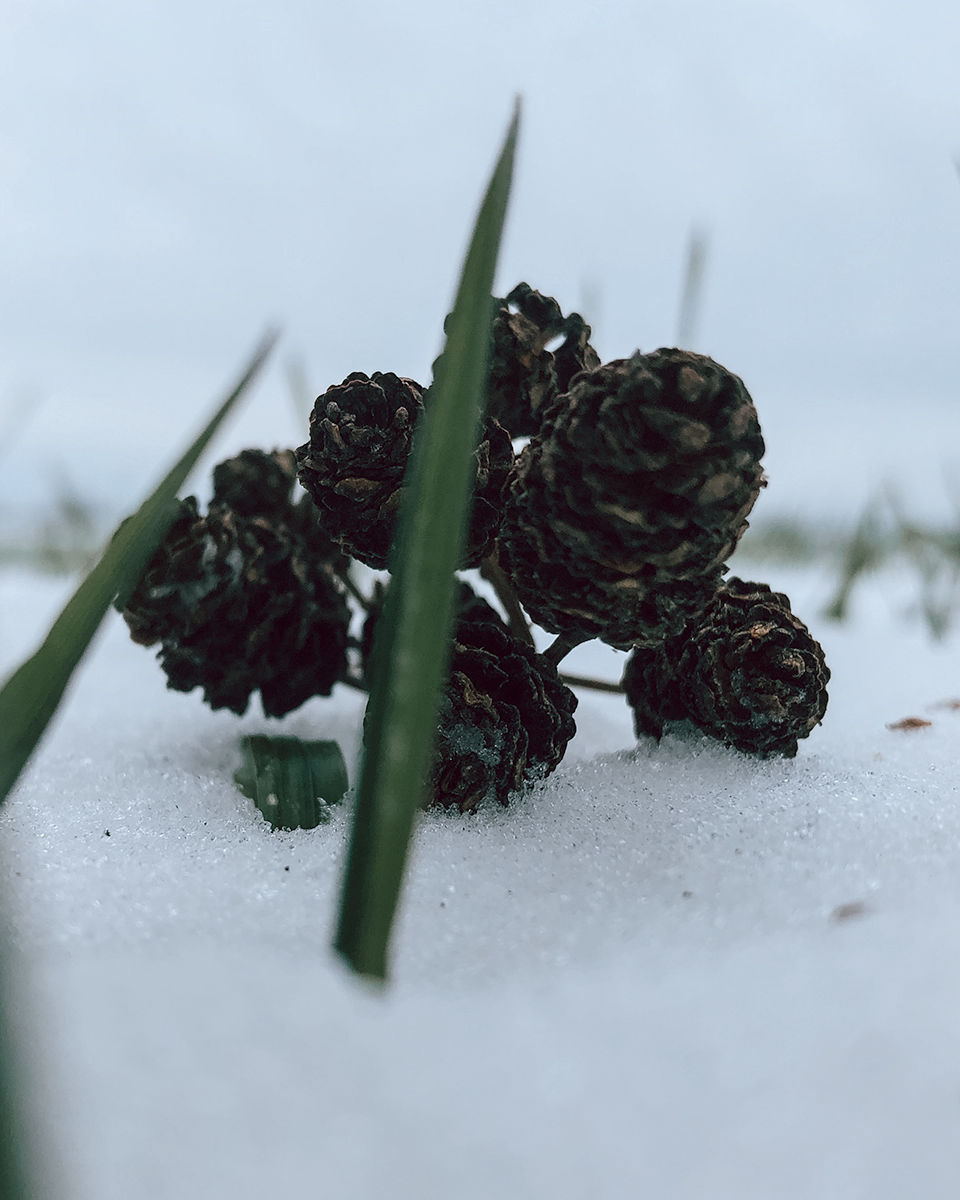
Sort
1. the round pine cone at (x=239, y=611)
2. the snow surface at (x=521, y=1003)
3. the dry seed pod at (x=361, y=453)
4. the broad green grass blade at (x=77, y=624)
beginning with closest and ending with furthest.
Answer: the snow surface at (x=521, y=1003) < the broad green grass blade at (x=77, y=624) < the dry seed pod at (x=361, y=453) < the round pine cone at (x=239, y=611)

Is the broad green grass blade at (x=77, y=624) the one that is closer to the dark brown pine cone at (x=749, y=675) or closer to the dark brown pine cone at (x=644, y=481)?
the dark brown pine cone at (x=644, y=481)

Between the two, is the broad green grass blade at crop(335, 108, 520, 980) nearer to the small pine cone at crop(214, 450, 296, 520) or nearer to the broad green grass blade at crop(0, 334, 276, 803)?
the broad green grass blade at crop(0, 334, 276, 803)

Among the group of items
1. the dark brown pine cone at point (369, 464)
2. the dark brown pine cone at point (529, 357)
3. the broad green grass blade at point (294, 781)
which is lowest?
the broad green grass blade at point (294, 781)

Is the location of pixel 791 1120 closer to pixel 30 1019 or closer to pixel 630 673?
pixel 30 1019

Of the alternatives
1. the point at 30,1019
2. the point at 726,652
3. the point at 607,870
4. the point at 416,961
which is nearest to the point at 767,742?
the point at 726,652

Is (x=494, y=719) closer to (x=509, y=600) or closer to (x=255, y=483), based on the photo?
(x=509, y=600)

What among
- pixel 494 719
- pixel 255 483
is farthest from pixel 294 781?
pixel 255 483

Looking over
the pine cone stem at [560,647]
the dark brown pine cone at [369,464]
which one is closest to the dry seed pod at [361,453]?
the dark brown pine cone at [369,464]

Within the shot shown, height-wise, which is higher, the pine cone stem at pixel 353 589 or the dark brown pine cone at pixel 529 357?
the dark brown pine cone at pixel 529 357
